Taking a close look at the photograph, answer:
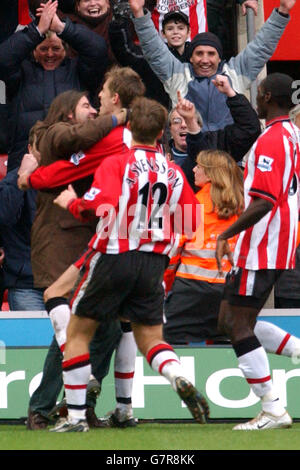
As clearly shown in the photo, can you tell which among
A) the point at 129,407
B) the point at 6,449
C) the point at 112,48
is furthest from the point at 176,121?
the point at 6,449

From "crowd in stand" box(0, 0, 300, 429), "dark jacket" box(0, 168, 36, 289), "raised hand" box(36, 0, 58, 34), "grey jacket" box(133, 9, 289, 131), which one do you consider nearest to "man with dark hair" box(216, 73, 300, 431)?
"crowd in stand" box(0, 0, 300, 429)

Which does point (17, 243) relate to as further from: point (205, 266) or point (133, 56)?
point (133, 56)

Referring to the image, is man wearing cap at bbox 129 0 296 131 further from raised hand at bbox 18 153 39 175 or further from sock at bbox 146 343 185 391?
sock at bbox 146 343 185 391

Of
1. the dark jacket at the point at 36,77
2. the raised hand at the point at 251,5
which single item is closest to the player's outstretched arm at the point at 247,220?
the dark jacket at the point at 36,77

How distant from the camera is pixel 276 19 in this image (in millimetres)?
8977

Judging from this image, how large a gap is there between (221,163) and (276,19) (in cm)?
179

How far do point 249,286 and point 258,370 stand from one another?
52cm

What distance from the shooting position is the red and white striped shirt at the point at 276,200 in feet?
21.1

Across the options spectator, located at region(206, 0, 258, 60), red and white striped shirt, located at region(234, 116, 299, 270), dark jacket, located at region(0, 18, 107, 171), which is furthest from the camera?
spectator, located at region(206, 0, 258, 60)

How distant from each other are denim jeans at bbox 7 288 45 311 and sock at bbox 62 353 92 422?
241 cm

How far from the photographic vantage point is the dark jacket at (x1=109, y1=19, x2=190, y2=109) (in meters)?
9.01

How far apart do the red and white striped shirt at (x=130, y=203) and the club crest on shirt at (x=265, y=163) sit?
1.98 feet

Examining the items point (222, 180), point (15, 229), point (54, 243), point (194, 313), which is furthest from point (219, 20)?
point (54, 243)

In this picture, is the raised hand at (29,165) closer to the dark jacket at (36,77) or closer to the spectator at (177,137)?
the dark jacket at (36,77)
